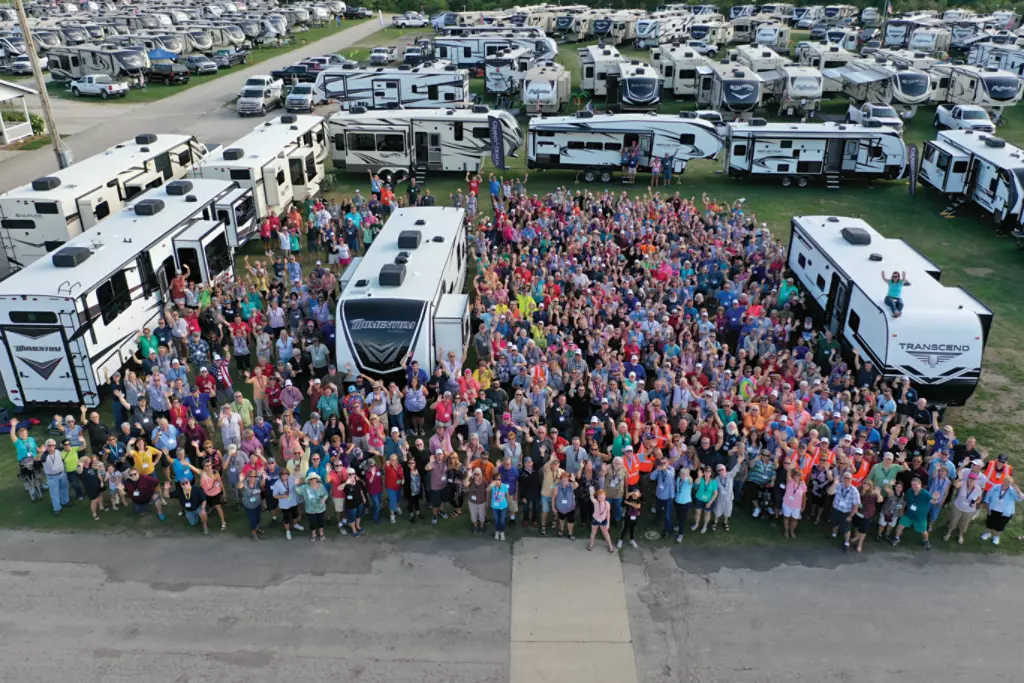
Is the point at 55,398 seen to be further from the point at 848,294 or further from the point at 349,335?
the point at 848,294

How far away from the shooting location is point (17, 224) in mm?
19141

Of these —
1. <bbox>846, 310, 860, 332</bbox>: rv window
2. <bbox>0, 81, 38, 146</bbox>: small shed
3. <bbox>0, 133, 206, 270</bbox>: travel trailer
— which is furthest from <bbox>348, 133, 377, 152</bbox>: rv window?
<bbox>846, 310, 860, 332</bbox>: rv window

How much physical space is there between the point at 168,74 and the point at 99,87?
17.4 feet

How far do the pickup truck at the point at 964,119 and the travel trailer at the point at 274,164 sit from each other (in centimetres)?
2779

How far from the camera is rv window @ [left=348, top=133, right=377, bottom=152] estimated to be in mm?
28547

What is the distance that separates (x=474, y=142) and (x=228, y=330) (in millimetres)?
15090

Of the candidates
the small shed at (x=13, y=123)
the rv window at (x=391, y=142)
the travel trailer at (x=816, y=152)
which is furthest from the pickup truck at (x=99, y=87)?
the travel trailer at (x=816, y=152)

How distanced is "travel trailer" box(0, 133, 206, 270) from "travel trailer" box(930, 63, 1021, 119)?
125 ft

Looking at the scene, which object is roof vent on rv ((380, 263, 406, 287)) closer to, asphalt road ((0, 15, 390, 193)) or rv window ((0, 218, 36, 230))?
rv window ((0, 218, 36, 230))

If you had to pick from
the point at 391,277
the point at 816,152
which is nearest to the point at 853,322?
the point at 391,277

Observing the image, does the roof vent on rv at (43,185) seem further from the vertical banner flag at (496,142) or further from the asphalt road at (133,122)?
the vertical banner flag at (496,142)

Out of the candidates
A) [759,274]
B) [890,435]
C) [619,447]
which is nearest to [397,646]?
[619,447]

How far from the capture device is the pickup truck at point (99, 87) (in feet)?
145

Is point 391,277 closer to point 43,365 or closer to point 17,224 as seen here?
point 43,365
